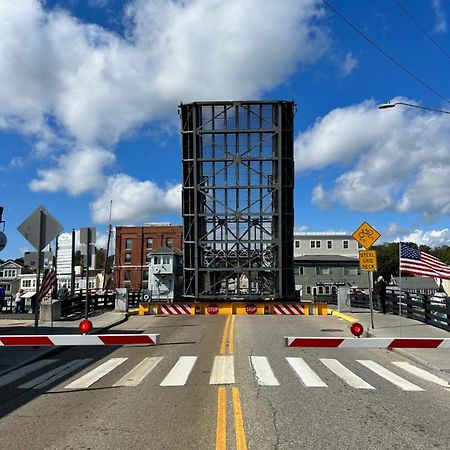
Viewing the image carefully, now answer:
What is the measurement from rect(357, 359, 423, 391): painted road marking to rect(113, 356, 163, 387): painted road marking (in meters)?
4.36

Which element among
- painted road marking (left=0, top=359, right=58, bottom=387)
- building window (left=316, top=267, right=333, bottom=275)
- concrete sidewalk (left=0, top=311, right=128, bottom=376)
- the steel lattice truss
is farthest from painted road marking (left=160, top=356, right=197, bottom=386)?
building window (left=316, top=267, right=333, bottom=275)

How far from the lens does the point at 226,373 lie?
31.2 feet

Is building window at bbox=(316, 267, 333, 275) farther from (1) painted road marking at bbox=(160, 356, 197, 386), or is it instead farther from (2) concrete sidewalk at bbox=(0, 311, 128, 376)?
(1) painted road marking at bbox=(160, 356, 197, 386)

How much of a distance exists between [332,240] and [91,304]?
62.7m

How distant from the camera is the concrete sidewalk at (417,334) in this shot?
415 inches

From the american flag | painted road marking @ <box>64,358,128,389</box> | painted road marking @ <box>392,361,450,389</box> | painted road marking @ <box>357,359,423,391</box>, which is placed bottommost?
painted road marking @ <box>392,361,450,389</box>

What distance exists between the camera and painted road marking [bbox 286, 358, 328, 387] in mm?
8648

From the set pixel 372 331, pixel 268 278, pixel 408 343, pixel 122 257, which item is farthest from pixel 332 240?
pixel 408 343

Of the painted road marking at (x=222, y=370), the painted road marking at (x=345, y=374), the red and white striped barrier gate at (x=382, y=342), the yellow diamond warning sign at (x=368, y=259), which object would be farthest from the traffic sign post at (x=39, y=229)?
the yellow diamond warning sign at (x=368, y=259)

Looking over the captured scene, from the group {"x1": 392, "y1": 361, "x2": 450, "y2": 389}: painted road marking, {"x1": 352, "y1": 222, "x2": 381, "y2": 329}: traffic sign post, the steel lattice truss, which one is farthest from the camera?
the steel lattice truss

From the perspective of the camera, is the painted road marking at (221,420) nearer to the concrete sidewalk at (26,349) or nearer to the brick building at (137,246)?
the concrete sidewalk at (26,349)

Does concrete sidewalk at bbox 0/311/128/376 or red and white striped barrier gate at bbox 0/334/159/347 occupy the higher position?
red and white striped barrier gate at bbox 0/334/159/347

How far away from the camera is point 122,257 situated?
3105 inches

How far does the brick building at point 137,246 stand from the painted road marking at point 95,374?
66.1m
